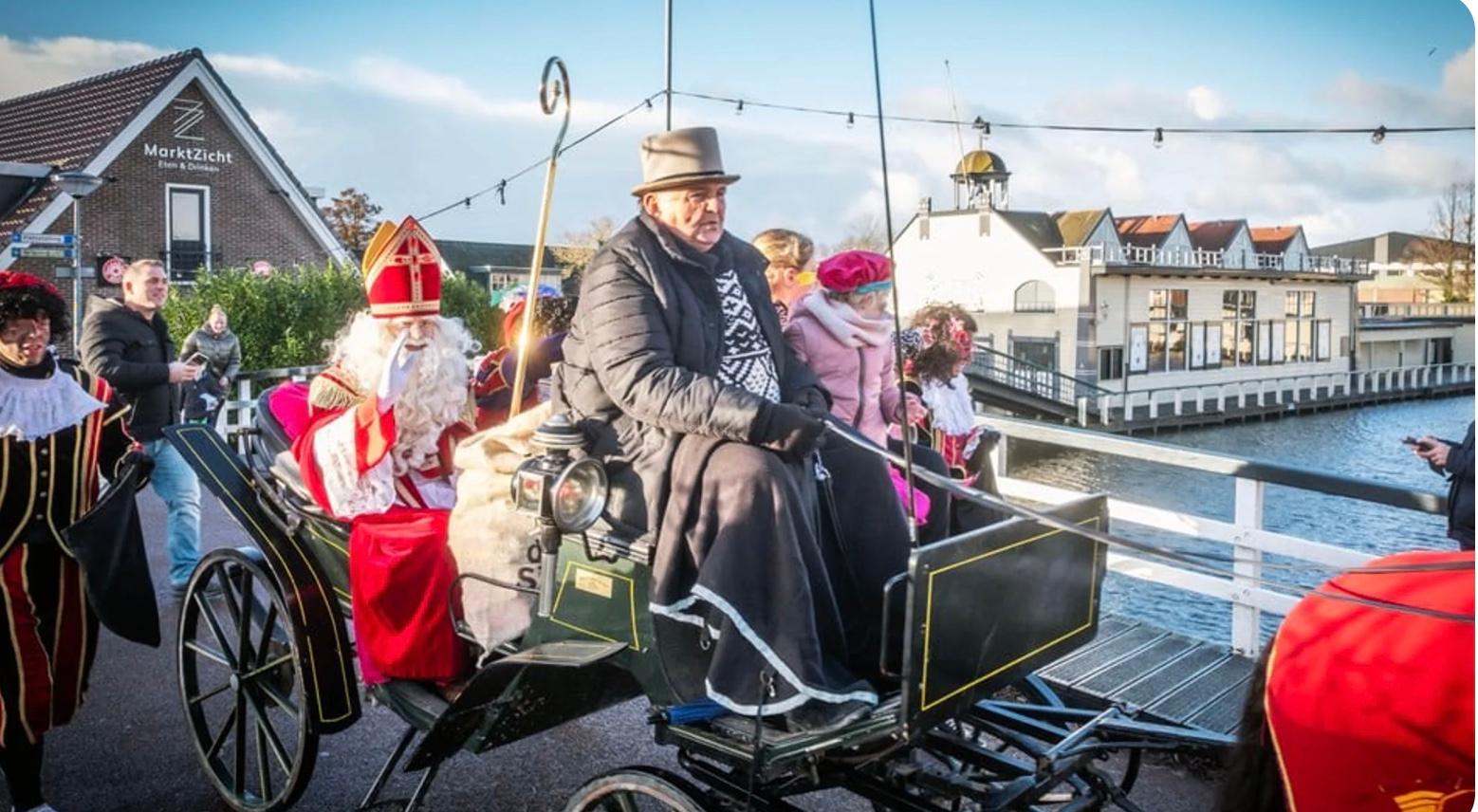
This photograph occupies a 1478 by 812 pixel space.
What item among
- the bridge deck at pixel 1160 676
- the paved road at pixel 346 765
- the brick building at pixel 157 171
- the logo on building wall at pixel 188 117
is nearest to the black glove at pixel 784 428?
the paved road at pixel 346 765

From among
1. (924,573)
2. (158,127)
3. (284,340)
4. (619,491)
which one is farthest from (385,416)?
(158,127)

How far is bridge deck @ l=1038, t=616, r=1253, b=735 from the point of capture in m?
4.04

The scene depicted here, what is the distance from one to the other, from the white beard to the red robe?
0.11 metres

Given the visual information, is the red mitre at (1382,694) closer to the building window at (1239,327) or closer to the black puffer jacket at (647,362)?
the black puffer jacket at (647,362)

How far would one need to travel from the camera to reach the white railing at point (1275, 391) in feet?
133

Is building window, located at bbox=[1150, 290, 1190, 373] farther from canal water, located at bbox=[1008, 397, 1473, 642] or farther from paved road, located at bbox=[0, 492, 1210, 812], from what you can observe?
paved road, located at bbox=[0, 492, 1210, 812]

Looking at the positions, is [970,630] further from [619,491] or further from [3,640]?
[3,640]

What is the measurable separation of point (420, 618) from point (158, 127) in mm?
21024

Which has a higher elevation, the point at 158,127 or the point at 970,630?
the point at 158,127

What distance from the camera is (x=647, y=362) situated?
2762 millimetres

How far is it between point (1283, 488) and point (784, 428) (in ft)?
71.6

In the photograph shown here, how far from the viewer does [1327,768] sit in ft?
6.64

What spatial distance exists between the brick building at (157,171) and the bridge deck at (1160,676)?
1910cm

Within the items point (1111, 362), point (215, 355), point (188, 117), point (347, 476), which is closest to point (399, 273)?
point (347, 476)
